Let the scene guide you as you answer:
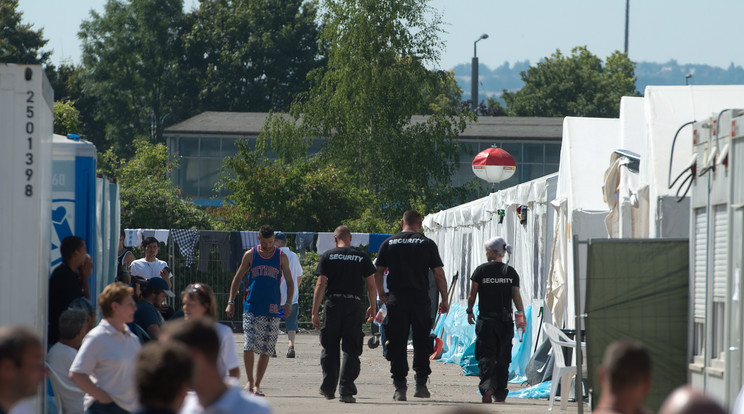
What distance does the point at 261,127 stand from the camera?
6278cm

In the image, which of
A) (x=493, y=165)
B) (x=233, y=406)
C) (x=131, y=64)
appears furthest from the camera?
(x=131, y=64)

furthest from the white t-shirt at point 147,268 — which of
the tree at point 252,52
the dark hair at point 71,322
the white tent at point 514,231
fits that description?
the tree at point 252,52

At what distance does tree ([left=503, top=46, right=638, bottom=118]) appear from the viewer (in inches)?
2837

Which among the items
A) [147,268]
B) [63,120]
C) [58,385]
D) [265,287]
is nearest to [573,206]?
[265,287]

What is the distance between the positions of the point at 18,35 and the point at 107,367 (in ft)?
187

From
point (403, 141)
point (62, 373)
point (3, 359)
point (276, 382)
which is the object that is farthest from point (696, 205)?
point (403, 141)

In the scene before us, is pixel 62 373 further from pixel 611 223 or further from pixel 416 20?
pixel 416 20

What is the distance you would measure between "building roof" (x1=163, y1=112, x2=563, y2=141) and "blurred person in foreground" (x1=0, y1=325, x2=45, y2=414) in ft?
182

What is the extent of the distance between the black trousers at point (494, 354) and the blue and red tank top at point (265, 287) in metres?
2.23

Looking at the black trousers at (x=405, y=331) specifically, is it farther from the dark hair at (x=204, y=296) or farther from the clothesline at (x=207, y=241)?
the clothesline at (x=207, y=241)

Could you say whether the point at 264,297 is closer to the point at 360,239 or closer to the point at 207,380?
the point at 207,380

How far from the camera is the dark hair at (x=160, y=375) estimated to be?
406 cm

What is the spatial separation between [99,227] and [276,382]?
4.68 meters

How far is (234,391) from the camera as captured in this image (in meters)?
4.52
